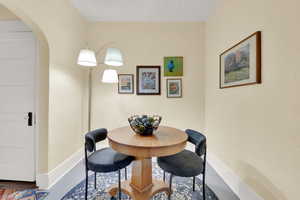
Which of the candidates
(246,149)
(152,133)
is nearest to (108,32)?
(152,133)

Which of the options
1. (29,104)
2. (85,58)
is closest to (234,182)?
(85,58)

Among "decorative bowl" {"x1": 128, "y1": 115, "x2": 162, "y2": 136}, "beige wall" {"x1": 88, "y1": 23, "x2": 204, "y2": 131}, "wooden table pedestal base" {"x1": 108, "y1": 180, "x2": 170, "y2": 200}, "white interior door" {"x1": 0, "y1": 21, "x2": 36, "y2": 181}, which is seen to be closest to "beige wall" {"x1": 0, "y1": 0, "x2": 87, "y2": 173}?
"white interior door" {"x1": 0, "y1": 21, "x2": 36, "y2": 181}

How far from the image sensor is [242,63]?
1.73 m

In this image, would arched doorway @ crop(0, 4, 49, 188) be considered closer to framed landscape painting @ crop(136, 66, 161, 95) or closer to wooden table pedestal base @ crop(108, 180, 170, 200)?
wooden table pedestal base @ crop(108, 180, 170, 200)

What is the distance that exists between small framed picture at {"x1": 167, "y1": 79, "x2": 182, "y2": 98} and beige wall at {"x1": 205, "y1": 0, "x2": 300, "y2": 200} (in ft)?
2.90

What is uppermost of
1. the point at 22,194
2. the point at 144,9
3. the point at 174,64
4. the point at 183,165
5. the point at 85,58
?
the point at 144,9

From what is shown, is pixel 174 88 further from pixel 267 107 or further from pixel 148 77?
pixel 267 107

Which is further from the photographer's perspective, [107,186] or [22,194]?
[107,186]

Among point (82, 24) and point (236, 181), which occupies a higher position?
point (82, 24)

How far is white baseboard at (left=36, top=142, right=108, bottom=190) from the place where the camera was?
1861 mm

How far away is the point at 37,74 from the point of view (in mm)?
1925

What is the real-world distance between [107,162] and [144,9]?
8.08 feet

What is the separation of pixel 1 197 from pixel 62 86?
1.49 m

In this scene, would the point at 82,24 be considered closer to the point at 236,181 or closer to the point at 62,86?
the point at 62,86
